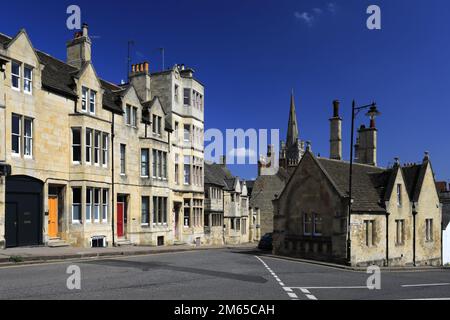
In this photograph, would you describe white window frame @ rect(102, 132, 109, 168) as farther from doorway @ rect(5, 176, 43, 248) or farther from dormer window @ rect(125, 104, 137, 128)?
doorway @ rect(5, 176, 43, 248)

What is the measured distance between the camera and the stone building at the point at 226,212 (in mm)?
47875

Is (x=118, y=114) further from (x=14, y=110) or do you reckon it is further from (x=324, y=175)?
(x=324, y=175)

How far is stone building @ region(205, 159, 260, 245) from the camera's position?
47.9m

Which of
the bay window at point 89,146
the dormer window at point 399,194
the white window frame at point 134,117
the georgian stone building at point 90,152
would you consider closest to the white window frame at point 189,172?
the georgian stone building at point 90,152

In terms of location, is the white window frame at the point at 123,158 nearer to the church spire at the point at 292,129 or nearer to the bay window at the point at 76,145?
the bay window at the point at 76,145

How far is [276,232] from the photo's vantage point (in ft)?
→ 102

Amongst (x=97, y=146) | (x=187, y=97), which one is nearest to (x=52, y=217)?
(x=97, y=146)

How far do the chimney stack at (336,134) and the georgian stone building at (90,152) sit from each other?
38.7ft

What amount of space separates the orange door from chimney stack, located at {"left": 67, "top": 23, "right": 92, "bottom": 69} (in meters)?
10.0

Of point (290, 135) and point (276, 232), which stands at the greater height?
point (290, 135)

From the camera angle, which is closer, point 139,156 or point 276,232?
point 276,232

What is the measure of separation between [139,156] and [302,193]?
11.8 meters

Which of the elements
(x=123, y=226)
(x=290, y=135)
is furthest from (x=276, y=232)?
(x=290, y=135)
